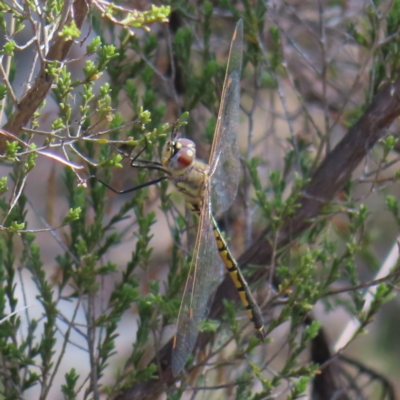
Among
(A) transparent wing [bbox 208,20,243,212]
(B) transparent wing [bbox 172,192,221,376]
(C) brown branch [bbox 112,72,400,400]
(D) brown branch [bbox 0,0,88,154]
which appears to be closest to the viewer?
(D) brown branch [bbox 0,0,88,154]

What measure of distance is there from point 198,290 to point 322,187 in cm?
57

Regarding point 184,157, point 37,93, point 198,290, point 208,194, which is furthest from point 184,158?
point 37,93

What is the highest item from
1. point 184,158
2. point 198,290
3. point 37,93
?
point 184,158

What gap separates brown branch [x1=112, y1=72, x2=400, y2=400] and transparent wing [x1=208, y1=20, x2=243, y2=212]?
20cm

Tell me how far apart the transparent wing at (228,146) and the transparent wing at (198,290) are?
143 millimetres

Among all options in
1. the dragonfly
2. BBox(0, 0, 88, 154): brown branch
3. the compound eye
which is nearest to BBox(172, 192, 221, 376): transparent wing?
the dragonfly

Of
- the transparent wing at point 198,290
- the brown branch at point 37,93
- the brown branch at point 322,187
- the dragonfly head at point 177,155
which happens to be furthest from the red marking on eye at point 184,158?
the brown branch at point 37,93

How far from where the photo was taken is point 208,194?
2.01 metres

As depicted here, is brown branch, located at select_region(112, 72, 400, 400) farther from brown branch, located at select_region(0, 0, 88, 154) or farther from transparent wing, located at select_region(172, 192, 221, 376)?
brown branch, located at select_region(0, 0, 88, 154)

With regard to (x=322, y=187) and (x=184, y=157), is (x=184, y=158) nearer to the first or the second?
(x=184, y=157)

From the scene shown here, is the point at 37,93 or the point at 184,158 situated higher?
the point at 184,158

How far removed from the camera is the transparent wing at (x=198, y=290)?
1.73 metres

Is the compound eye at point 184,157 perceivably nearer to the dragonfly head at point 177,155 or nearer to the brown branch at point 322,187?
the dragonfly head at point 177,155

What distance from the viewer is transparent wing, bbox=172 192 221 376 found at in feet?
5.66
